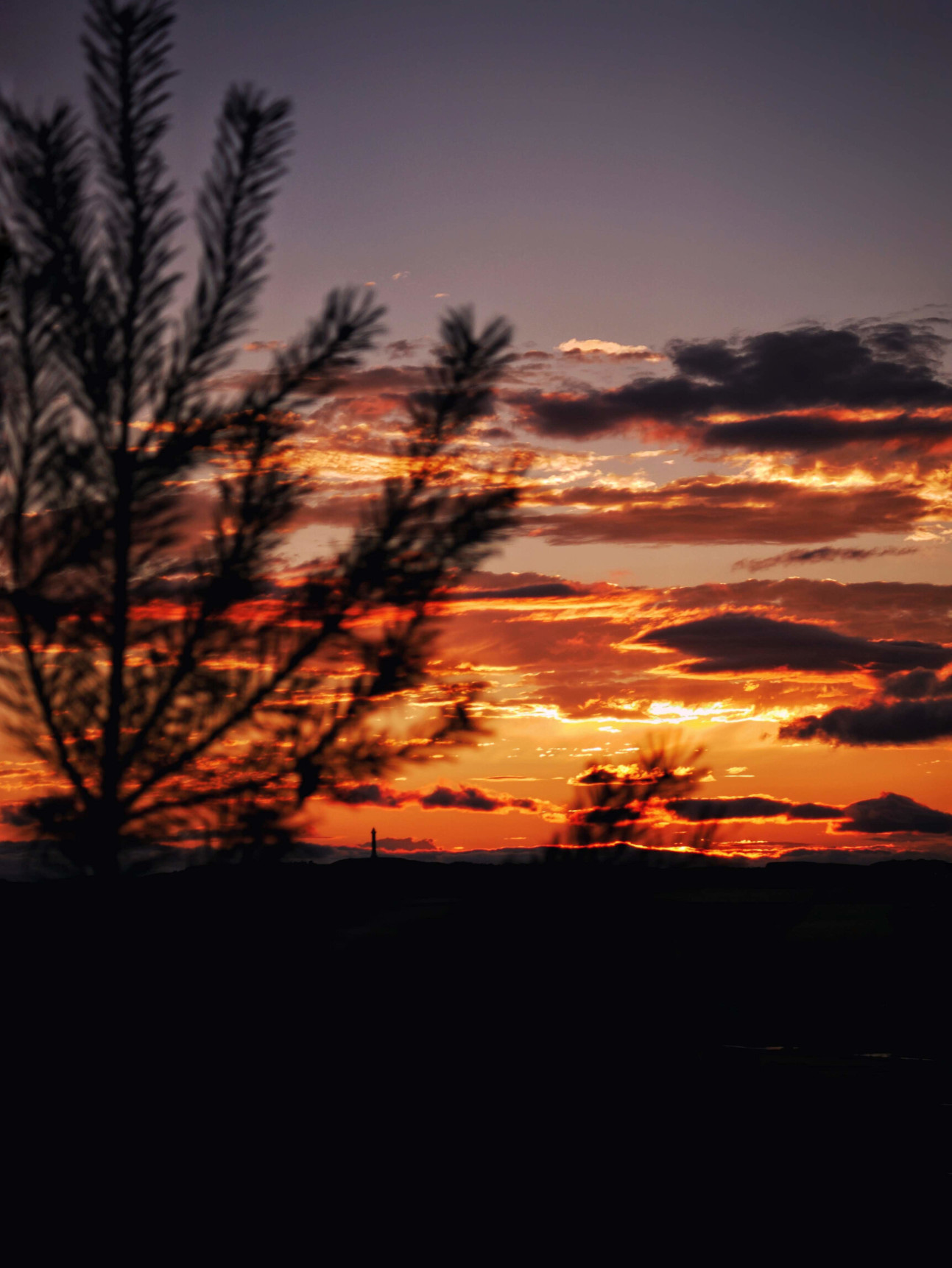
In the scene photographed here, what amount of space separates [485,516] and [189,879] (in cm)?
170

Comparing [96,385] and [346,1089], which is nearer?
[96,385]

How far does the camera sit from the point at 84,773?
11.4ft

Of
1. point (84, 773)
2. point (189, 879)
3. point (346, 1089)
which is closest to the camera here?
point (84, 773)

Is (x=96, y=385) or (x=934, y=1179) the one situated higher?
(x=96, y=385)

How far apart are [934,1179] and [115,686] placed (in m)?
5.42

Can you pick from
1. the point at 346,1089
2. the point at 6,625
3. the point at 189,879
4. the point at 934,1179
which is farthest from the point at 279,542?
the point at 934,1179

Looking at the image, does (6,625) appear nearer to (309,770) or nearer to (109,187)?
(309,770)

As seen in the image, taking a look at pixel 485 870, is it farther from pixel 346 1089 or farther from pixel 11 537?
pixel 11 537

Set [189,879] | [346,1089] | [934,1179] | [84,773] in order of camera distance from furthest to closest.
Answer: [934,1179] → [346,1089] → [189,879] → [84,773]

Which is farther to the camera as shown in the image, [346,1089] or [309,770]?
[346,1089]

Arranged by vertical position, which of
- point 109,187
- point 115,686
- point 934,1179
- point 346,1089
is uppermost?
point 109,187

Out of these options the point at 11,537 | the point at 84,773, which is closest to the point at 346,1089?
the point at 84,773

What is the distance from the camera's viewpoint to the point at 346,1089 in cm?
397

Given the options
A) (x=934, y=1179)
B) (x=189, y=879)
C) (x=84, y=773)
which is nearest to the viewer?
(x=84, y=773)
